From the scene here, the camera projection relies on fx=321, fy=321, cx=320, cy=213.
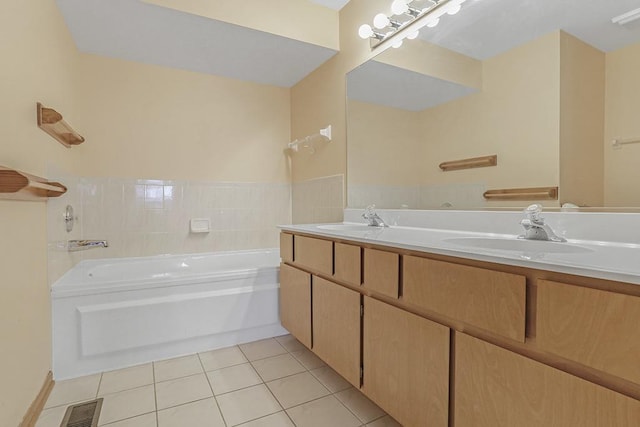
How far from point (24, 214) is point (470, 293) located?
1.81 metres

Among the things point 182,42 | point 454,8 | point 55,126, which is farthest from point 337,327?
point 182,42

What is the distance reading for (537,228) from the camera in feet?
3.67

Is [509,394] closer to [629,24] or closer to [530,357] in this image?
[530,357]

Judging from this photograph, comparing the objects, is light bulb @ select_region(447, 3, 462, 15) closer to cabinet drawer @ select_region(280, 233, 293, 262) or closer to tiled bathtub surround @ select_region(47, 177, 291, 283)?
cabinet drawer @ select_region(280, 233, 293, 262)

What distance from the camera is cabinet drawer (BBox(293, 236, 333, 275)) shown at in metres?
1.61

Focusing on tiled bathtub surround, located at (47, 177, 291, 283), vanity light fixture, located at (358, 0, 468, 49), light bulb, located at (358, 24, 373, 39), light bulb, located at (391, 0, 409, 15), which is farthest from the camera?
tiled bathtub surround, located at (47, 177, 291, 283)

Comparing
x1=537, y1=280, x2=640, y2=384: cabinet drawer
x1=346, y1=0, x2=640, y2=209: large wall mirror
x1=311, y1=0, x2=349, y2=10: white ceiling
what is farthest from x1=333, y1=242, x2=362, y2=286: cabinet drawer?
x1=311, y1=0, x2=349, y2=10: white ceiling

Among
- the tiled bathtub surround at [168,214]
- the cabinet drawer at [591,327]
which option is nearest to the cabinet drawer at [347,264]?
the cabinet drawer at [591,327]

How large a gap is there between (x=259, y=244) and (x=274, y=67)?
1.59 m

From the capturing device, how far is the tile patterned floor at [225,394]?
1429mm

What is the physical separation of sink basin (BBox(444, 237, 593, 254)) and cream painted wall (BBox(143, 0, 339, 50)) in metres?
1.84

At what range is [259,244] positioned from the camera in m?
3.10

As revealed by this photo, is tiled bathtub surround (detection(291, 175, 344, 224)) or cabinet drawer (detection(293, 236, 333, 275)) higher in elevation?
tiled bathtub surround (detection(291, 175, 344, 224))

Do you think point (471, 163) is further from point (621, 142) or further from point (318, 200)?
point (318, 200)
